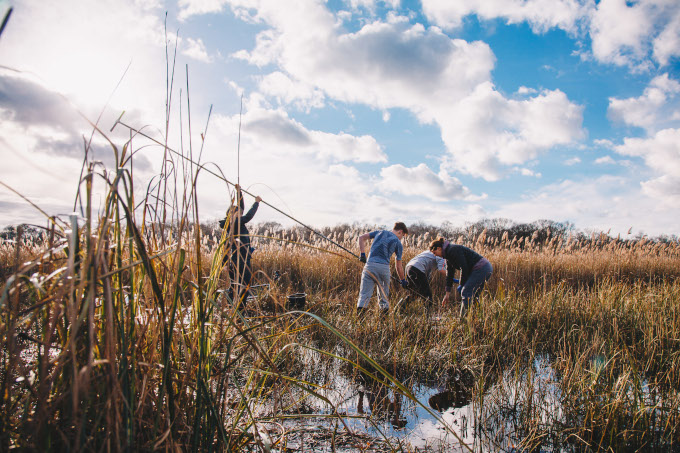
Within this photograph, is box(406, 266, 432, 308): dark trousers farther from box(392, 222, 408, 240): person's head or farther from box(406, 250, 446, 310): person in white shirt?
box(392, 222, 408, 240): person's head

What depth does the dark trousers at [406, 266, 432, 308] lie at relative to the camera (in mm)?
6453

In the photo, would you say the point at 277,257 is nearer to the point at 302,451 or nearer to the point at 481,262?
the point at 481,262

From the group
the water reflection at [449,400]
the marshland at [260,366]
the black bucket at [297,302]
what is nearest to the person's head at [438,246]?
the marshland at [260,366]

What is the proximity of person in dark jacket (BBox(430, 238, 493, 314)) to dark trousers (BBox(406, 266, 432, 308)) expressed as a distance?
75 cm

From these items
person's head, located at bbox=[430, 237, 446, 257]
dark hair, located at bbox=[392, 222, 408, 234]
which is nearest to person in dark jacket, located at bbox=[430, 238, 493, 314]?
person's head, located at bbox=[430, 237, 446, 257]

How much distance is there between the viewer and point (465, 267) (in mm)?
5484

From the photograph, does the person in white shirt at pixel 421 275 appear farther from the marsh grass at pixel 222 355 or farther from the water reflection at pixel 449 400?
the water reflection at pixel 449 400

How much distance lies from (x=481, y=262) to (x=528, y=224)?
146 feet

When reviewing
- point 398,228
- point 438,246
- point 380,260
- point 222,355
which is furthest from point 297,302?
point 222,355

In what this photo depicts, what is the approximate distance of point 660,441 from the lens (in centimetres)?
195

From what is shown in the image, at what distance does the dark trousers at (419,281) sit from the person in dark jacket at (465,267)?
0.75 meters

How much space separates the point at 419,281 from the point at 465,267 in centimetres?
119

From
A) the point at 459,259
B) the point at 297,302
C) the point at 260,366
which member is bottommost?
the point at 297,302

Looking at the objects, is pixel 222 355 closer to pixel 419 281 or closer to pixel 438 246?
pixel 438 246
